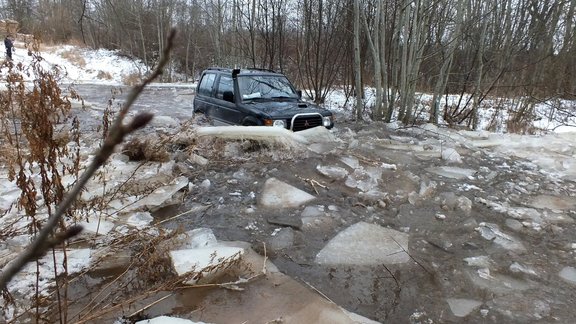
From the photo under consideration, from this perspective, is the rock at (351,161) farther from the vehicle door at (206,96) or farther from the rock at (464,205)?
the vehicle door at (206,96)

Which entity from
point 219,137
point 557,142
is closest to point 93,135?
point 219,137

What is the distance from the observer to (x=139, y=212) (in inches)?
189

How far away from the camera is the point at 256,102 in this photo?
7852 millimetres

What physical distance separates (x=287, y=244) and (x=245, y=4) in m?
15.0

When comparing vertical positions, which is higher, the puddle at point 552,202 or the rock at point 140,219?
the puddle at point 552,202

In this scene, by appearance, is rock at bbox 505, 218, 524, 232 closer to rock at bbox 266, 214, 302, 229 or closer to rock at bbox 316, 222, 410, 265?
rock at bbox 316, 222, 410, 265

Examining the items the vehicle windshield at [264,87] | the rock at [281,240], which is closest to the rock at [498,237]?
the rock at [281,240]

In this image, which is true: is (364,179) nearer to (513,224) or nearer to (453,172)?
(453,172)

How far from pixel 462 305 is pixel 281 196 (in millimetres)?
2623

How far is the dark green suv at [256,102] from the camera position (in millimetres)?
7379

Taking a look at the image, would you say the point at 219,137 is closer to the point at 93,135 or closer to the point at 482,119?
the point at 93,135

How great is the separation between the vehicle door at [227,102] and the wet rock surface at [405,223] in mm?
1021

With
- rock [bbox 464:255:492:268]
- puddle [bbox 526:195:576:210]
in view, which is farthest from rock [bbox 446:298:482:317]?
puddle [bbox 526:195:576:210]

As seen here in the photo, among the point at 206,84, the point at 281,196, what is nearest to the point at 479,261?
the point at 281,196
